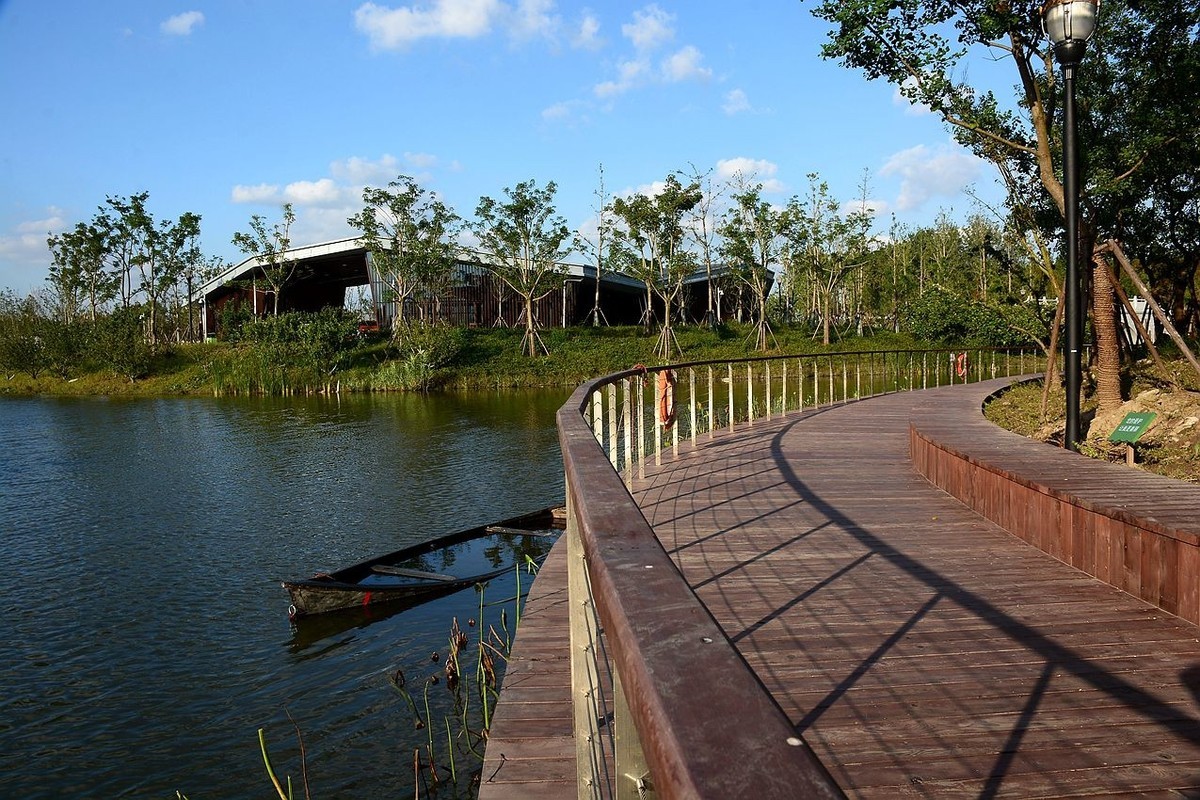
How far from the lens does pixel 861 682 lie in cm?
337

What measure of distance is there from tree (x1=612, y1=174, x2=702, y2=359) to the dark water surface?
20.7 metres

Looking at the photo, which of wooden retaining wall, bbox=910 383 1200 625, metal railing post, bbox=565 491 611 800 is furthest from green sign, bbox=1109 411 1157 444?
metal railing post, bbox=565 491 611 800

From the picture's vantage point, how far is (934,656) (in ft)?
12.0

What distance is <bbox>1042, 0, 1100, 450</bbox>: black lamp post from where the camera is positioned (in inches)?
275

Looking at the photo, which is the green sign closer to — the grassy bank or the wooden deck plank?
the wooden deck plank

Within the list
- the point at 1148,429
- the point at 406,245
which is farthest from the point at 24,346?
the point at 1148,429

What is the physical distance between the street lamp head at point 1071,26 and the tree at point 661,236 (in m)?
31.2

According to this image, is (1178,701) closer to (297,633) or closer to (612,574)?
(612,574)

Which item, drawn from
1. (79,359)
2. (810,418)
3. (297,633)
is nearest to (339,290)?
(79,359)

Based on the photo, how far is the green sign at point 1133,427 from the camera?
23.9 ft

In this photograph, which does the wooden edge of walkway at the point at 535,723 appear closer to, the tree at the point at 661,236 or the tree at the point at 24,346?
the tree at the point at 661,236

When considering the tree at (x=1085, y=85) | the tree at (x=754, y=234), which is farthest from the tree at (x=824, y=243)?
the tree at (x=1085, y=85)

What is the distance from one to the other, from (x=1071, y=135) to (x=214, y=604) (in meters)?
8.55

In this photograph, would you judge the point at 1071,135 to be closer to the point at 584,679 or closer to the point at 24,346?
the point at 584,679
